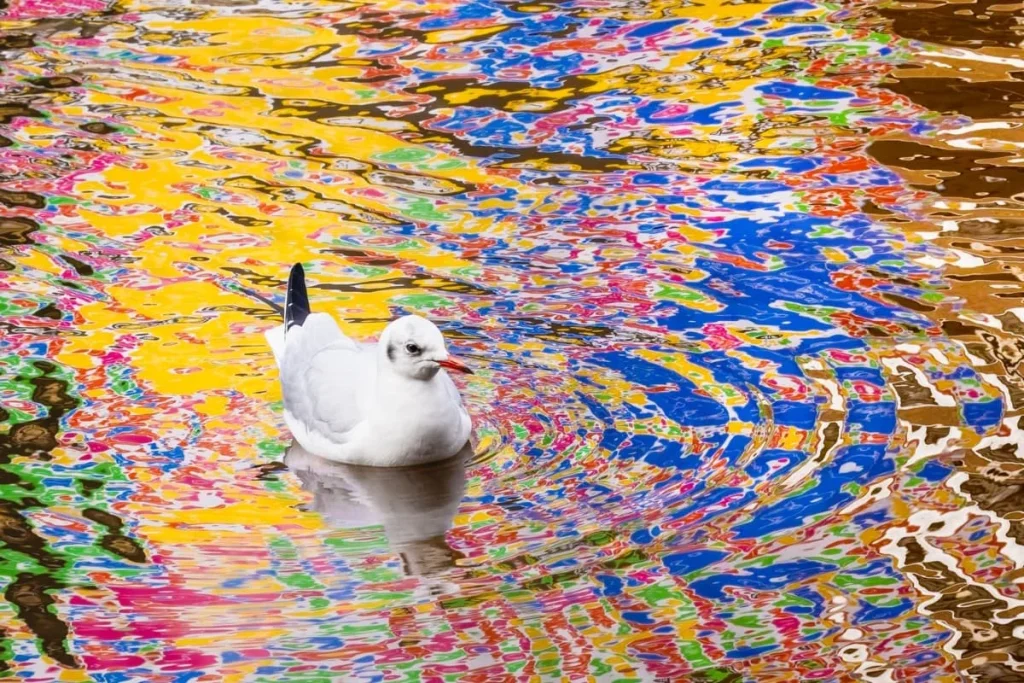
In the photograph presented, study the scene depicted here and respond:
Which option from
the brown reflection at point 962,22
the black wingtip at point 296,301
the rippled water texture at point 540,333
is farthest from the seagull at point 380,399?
the brown reflection at point 962,22

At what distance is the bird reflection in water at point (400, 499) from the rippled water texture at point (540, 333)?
2cm

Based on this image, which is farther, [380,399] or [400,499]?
[380,399]

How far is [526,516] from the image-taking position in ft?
16.8

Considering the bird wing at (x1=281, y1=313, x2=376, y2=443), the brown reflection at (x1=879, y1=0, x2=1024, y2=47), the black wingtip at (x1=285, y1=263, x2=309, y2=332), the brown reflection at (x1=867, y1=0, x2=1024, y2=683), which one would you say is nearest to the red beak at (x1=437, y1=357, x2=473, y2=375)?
the bird wing at (x1=281, y1=313, x2=376, y2=443)

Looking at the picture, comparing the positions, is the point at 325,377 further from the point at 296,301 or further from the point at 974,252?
the point at 974,252

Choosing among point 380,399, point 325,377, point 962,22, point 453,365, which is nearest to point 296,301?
point 325,377

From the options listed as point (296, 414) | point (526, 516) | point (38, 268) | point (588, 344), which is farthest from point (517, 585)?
point (38, 268)

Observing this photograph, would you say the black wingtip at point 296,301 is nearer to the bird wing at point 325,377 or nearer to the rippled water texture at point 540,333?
the bird wing at point 325,377

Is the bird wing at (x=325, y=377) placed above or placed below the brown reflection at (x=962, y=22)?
below

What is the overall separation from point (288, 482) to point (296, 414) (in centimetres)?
35

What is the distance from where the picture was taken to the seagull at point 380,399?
547 centimetres

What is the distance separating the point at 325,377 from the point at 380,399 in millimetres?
311

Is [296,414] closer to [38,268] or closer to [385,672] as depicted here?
[385,672]

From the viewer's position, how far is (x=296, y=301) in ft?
20.5
